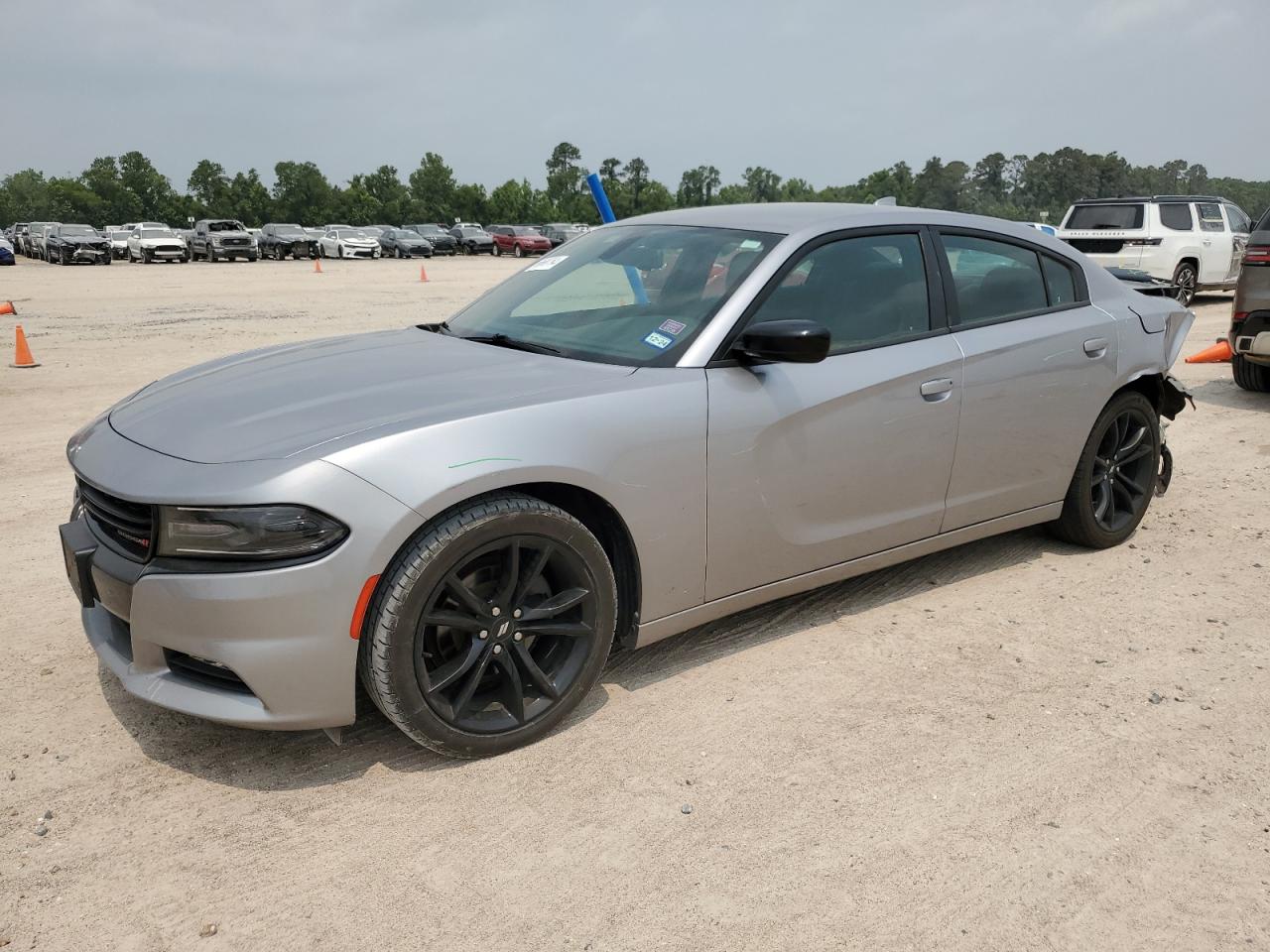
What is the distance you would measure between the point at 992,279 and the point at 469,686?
114 inches

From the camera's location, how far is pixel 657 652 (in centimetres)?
407

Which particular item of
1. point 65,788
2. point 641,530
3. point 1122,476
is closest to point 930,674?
point 641,530

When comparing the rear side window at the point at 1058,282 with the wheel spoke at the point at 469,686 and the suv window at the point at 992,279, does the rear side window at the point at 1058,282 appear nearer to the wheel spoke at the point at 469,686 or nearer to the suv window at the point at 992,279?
the suv window at the point at 992,279

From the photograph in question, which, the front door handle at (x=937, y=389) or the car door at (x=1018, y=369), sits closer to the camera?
the front door handle at (x=937, y=389)

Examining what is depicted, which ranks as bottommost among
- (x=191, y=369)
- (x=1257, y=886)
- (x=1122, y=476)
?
(x=1257, y=886)

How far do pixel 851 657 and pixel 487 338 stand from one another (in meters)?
1.87

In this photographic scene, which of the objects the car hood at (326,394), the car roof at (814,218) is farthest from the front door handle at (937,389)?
the car hood at (326,394)

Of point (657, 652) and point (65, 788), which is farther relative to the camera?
point (657, 652)

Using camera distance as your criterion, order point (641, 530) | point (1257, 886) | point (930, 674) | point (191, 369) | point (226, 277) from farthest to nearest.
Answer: point (226, 277), point (191, 369), point (930, 674), point (641, 530), point (1257, 886)

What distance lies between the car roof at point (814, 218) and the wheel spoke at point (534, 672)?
1847 millimetres

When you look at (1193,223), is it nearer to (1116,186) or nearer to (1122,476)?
(1122,476)

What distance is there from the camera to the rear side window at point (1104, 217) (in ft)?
53.0

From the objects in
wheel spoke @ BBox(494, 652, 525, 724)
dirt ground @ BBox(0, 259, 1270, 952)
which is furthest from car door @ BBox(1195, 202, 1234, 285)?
wheel spoke @ BBox(494, 652, 525, 724)

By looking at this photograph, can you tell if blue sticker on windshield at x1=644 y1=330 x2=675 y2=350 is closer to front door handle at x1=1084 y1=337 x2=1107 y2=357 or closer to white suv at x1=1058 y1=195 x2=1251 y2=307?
front door handle at x1=1084 y1=337 x2=1107 y2=357
